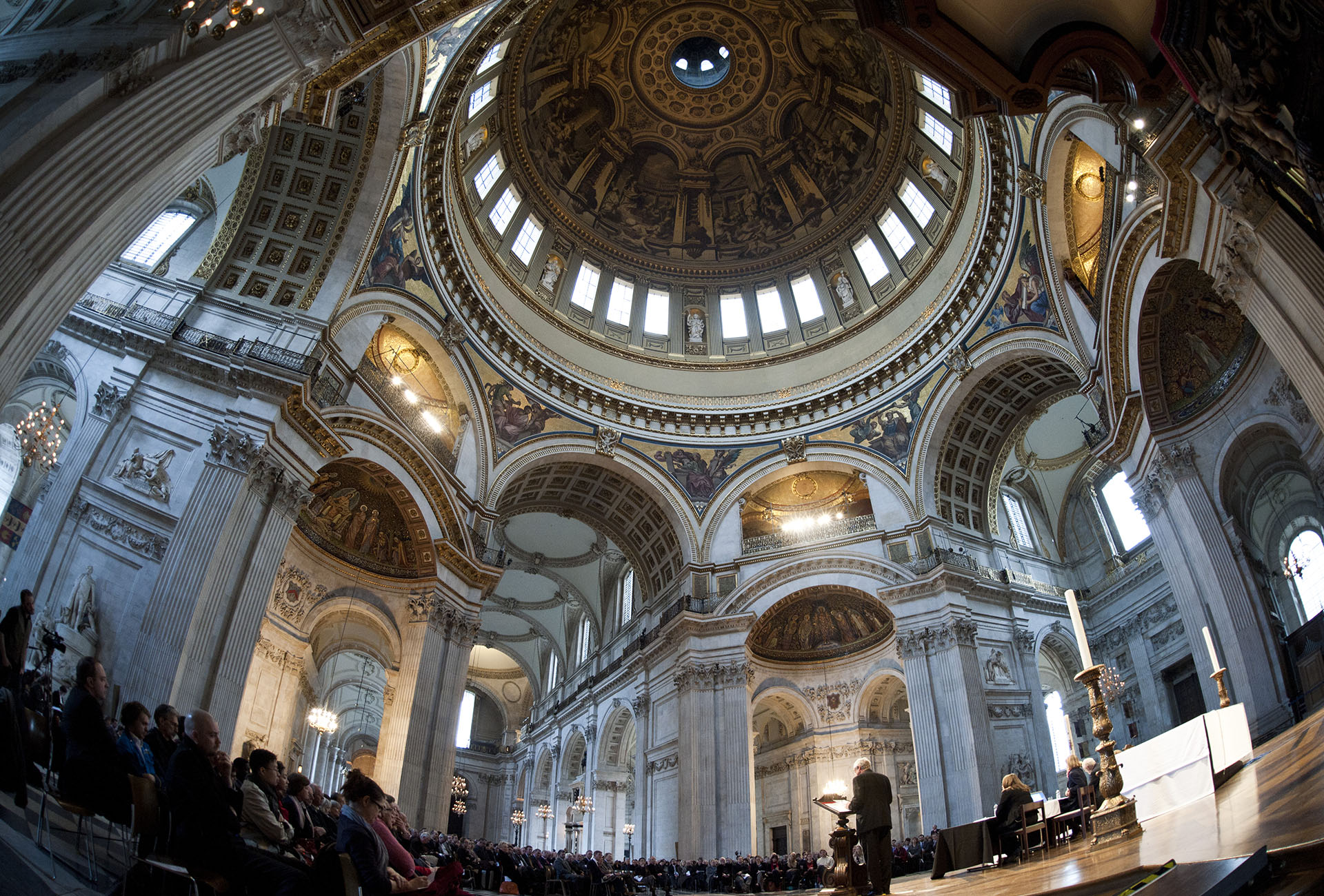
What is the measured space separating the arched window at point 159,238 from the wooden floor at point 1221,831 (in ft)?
52.9

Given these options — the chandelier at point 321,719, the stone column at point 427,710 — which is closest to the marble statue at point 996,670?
the stone column at point 427,710

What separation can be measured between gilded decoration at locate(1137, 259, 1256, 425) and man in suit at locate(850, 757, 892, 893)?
9.66m

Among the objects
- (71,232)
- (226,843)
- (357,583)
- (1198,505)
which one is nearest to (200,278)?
(357,583)

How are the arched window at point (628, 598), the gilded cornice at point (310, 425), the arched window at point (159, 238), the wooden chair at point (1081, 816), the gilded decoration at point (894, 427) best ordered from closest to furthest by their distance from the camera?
1. the wooden chair at point (1081, 816)
2. the gilded cornice at point (310, 425)
3. the arched window at point (159, 238)
4. the gilded decoration at point (894, 427)
5. the arched window at point (628, 598)

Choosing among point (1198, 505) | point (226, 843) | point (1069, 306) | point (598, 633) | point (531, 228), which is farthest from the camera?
point (598, 633)

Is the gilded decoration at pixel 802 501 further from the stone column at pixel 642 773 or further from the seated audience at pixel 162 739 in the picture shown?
the seated audience at pixel 162 739

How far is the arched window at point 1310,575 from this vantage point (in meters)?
12.4

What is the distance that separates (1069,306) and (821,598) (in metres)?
10.6

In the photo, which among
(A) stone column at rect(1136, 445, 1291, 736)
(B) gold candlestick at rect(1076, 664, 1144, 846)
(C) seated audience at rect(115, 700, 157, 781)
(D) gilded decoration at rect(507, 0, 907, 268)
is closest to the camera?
(C) seated audience at rect(115, 700, 157, 781)

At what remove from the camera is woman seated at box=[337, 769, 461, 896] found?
391cm

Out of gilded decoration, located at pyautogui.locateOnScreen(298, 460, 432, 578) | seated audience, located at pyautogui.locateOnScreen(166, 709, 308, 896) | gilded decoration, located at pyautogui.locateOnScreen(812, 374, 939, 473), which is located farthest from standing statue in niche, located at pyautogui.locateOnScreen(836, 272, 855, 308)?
seated audience, located at pyautogui.locateOnScreen(166, 709, 308, 896)

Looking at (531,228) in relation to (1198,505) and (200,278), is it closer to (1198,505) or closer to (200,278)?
(200,278)

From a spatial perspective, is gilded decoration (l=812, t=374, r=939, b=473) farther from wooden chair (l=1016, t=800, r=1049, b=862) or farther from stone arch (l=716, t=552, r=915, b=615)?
wooden chair (l=1016, t=800, r=1049, b=862)

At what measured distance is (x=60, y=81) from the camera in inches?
253
